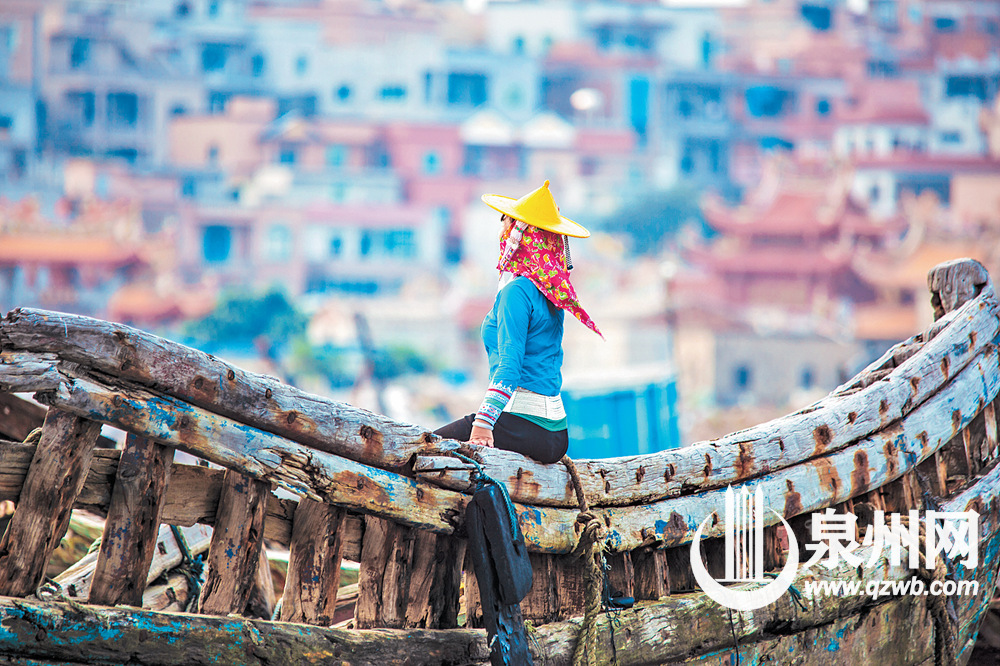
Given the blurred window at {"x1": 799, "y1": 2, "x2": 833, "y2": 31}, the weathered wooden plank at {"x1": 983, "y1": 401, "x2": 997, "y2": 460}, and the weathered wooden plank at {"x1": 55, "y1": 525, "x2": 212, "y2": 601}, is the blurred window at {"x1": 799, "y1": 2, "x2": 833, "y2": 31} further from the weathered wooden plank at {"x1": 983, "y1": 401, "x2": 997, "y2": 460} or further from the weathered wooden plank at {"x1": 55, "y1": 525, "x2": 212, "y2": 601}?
the weathered wooden plank at {"x1": 55, "y1": 525, "x2": 212, "y2": 601}

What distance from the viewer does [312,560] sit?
210 cm

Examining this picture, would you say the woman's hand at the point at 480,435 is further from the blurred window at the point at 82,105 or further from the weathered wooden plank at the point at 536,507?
the blurred window at the point at 82,105

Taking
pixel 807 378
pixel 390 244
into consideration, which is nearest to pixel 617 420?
pixel 807 378

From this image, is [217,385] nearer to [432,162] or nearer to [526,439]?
[526,439]

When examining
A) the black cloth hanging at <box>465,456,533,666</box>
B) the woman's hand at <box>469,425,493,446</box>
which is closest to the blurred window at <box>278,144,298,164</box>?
the woman's hand at <box>469,425,493,446</box>

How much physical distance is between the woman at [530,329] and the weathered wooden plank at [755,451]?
3.2 inches

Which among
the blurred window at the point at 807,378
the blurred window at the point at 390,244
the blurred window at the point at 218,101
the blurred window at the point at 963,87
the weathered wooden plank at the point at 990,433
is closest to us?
the weathered wooden plank at the point at 990,433

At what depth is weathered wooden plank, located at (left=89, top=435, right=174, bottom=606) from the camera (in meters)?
1.90

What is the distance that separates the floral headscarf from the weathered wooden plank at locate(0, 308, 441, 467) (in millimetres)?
493

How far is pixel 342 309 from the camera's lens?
95.7 feet

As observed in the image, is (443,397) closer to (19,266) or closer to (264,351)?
(264,351)

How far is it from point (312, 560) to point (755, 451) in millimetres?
1302

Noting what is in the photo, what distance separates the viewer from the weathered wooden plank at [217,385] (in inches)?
71.7

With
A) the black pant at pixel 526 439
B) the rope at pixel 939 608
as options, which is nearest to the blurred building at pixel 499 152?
the rope at pixel 939 608
